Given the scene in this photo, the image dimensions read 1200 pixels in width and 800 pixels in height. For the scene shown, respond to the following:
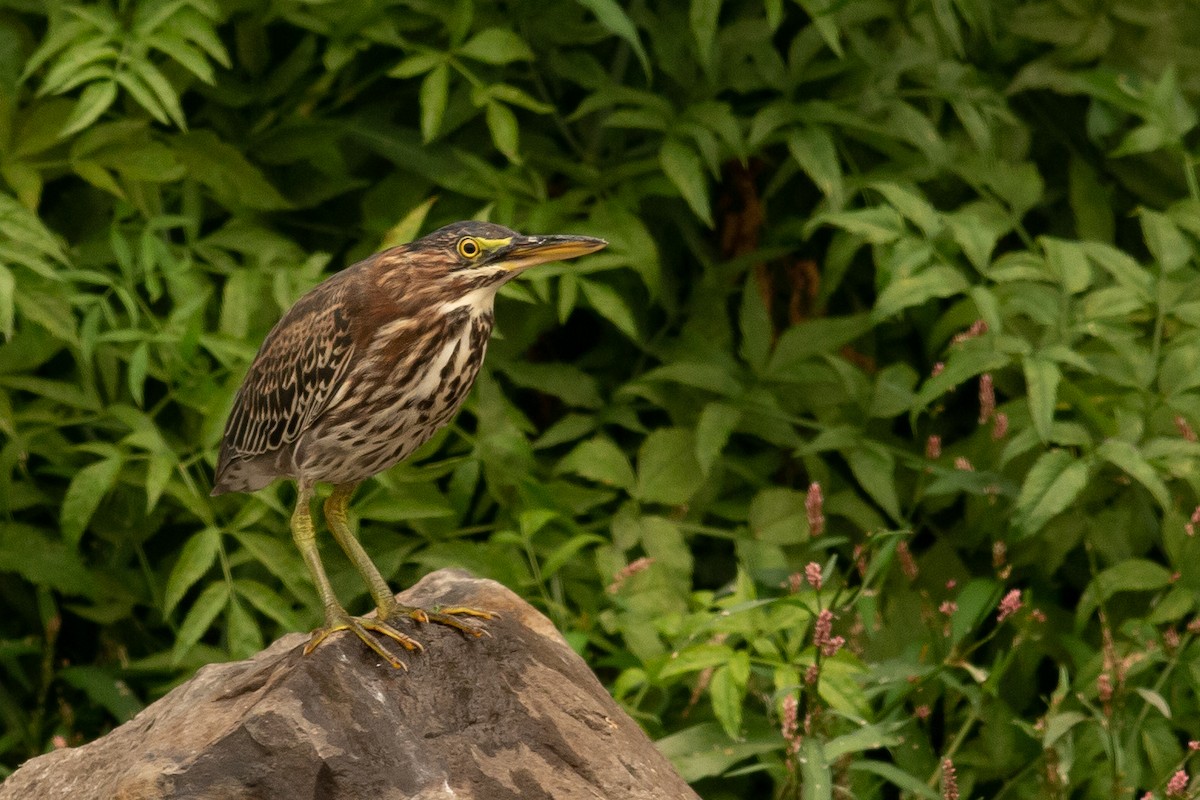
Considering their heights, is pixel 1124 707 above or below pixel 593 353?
below

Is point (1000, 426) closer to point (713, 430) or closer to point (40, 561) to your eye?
point (713, 430)

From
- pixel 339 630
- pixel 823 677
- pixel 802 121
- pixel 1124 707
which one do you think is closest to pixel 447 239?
pixel 339 630

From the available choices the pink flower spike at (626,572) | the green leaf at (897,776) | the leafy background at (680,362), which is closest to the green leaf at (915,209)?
the leafy background at (680,362)

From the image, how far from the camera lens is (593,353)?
5.67 m

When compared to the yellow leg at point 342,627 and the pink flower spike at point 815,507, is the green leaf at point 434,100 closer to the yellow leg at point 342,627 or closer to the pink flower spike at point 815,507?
the yellow leg at point 342,627

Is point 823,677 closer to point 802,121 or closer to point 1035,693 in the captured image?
point 1035,693

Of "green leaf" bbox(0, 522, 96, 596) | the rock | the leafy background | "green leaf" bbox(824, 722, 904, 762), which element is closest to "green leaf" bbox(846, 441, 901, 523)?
the leafy background

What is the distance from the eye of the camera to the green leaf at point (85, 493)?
463 centimetres

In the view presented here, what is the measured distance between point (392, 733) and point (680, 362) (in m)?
2.27

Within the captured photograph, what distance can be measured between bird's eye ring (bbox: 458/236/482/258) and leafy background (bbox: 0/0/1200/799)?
1180 mm

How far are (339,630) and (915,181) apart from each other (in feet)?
9.37

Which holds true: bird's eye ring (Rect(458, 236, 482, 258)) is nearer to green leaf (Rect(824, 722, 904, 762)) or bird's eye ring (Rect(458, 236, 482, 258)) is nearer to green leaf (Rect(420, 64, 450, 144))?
green leaf (Rect(420, 64, 450, 144))

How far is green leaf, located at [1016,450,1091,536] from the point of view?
4402mm

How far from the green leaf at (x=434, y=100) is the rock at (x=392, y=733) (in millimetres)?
1526
